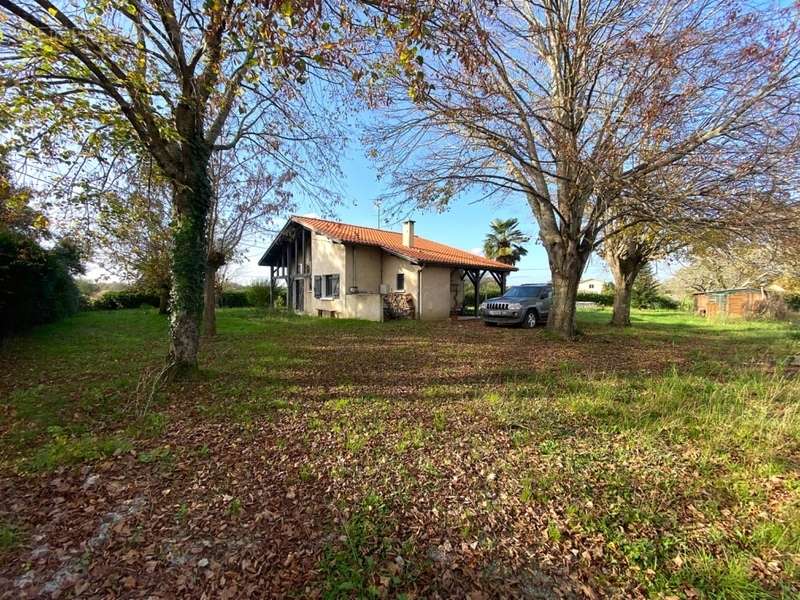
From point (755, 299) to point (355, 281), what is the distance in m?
24.4

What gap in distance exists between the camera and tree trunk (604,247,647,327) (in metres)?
15.3

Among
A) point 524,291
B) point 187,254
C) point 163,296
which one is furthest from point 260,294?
point 187,254

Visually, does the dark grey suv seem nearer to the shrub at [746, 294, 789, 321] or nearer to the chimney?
the chimney

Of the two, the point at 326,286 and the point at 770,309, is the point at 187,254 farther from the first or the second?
the point at 770,309

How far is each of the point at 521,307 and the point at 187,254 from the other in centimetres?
1210

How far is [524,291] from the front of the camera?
50.8 ft

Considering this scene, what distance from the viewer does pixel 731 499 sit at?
2957mm

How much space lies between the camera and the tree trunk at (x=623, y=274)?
50.3 feet

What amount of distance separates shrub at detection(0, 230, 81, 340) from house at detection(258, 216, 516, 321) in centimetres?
965

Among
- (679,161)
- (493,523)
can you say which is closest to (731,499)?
(493,523)

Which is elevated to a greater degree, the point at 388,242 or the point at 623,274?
the point at 388,242

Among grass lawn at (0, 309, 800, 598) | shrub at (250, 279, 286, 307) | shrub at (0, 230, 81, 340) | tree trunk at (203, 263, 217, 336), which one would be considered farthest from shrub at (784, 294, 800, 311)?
shrub at (0, 230, 81, 340)

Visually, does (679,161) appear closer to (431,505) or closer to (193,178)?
(431,505)

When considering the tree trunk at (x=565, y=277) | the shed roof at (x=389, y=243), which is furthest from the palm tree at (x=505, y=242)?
the tree trunk at (x=565, y=277)
